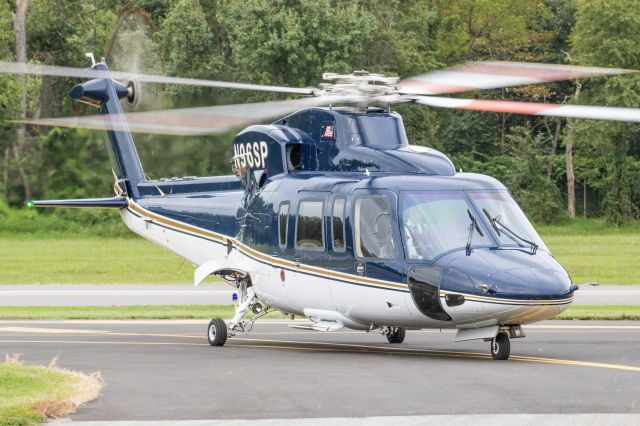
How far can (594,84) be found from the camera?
2170 inches

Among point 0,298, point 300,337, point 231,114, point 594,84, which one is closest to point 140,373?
point 231,114

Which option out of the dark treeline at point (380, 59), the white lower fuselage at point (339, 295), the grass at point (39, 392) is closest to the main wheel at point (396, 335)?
the white lower fuselage at point (339, 295)

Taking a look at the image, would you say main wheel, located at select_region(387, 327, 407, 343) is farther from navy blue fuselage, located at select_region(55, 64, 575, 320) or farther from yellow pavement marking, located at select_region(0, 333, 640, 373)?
navy blue fuselage, located at select_region(55, 64, 575, 320)

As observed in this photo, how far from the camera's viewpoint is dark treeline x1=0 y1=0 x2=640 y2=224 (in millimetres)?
46250

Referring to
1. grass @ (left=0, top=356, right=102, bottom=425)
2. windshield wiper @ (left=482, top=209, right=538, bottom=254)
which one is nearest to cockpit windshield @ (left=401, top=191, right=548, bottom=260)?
windshield wiper @ (left=482, top=209, right=538, bottom=254)

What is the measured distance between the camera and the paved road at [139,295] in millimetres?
29750

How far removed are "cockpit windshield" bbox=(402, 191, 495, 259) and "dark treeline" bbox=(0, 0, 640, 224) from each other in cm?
2121

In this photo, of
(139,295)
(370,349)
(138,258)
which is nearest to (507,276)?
(370,349)

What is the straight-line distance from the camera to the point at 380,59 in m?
56.4

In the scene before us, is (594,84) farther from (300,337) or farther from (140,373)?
(140,373)

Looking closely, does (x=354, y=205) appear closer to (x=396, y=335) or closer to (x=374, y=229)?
(x=374, y=229)

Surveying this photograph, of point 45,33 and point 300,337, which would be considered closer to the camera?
point 300,337

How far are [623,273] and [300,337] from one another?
18760mm

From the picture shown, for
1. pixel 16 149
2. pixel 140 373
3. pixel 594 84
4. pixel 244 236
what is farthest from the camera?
pixel 594 84
